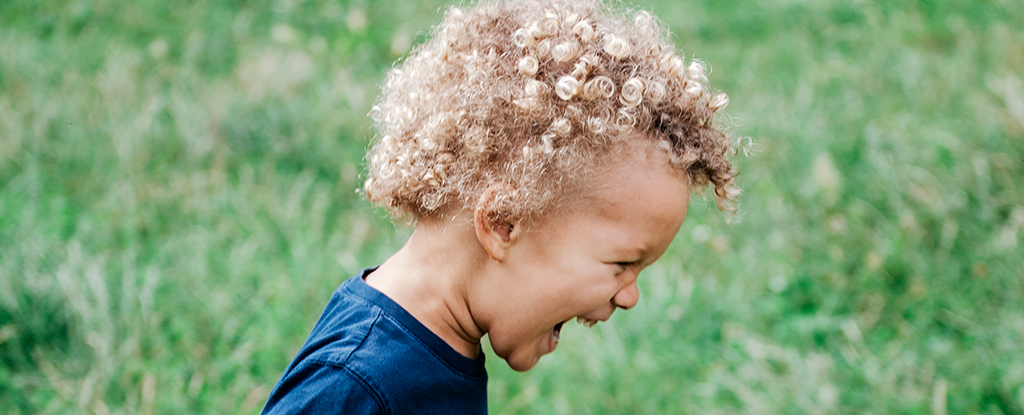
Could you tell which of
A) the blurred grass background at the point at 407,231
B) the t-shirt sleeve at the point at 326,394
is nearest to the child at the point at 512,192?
the t-shirt sleeve at the point at 326,394

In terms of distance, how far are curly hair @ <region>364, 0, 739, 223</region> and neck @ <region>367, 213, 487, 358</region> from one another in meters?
0.05

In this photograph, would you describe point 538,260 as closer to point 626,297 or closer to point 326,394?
point 626,297

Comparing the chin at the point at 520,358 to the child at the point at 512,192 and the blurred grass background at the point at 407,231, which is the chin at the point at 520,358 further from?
the blurred grass background at the point at 407,231

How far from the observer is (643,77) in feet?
4.54

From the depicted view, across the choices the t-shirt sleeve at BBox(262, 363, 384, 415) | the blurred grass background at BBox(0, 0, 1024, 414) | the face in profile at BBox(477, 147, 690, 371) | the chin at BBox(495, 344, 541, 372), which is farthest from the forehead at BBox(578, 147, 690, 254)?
the blurred grass background at BBox(0, 0, 1024, 414)

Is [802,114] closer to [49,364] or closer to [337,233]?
[337,233]

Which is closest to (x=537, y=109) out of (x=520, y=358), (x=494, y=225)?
(x=494, y=225)

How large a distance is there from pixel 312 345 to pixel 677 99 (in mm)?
781

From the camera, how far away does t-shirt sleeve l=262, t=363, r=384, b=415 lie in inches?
50.1

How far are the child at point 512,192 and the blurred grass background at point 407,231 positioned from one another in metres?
1.24

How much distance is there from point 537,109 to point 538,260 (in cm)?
27

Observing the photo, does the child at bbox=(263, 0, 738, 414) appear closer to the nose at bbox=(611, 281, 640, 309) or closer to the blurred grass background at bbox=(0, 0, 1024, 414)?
the nose at bbox=(611, 281, 640, 309)

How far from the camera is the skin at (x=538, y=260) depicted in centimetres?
138

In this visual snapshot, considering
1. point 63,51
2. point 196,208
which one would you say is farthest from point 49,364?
point 63,51
